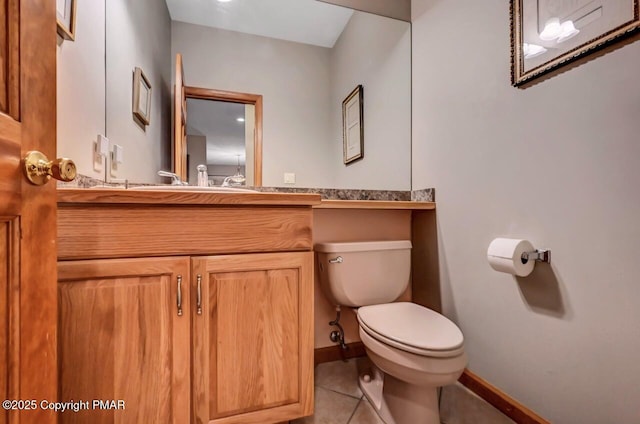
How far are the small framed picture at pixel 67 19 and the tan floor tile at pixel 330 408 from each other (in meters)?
1.55

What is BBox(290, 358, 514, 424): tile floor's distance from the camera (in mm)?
1130

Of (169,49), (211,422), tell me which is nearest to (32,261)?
(211,422)

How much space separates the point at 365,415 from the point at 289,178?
1177 millimetres

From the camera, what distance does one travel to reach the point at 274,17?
5.30 feet

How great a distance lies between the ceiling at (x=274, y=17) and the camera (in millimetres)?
1499

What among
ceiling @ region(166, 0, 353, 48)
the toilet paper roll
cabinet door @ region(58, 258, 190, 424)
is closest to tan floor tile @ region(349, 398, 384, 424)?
cabinet door @ region(58, 258, 190, 424)

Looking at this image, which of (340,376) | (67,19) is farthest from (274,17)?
(340,376)

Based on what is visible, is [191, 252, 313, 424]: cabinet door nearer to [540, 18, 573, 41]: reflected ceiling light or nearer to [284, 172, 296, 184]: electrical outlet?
[284, 172, 296, 184]: electrical outlet

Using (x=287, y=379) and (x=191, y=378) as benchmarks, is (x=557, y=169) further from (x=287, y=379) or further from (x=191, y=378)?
(x=191, y=378)

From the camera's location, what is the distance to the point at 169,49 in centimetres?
146

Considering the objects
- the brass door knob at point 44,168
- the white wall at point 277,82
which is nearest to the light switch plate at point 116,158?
the white wall at point 277,82

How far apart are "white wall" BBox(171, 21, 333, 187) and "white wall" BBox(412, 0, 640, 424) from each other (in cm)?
66

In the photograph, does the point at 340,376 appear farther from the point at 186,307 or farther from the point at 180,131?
the point at 180,131

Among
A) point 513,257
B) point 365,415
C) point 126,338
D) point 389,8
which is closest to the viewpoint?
point 126,338
